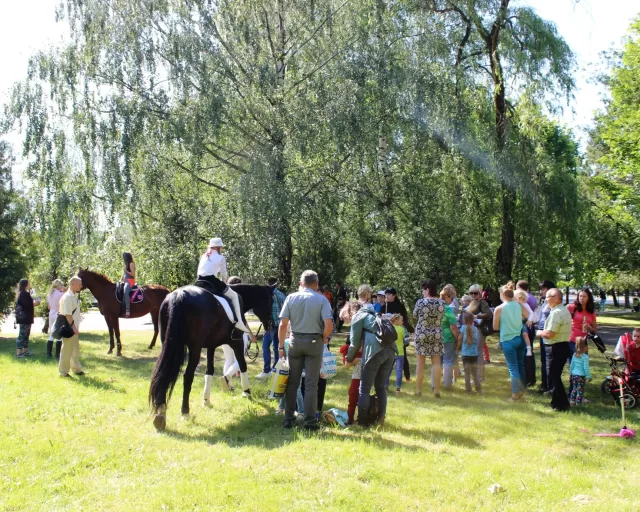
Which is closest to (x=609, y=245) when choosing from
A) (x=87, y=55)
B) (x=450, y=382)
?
(x=450, y=382)

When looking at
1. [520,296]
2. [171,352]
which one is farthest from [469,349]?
[171,352]

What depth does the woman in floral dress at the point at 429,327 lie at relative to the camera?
8.71 m

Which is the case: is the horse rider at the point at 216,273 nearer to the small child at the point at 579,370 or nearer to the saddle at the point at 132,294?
the small child at the point at 579,370

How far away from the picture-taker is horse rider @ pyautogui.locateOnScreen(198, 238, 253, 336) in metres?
7.95

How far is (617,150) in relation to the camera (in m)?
22.4

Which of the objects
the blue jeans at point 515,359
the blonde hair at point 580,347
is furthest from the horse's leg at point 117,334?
the blonde hair at point 580,347

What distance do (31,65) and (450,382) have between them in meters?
14.6

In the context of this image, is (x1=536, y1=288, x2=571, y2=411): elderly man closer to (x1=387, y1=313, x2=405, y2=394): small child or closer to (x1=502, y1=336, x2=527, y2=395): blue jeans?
(x1=502, y1=336, x2=527, y2=395): blue jeans

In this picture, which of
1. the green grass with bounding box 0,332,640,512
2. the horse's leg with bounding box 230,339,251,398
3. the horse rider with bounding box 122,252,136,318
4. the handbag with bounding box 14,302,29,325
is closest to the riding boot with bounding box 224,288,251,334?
the horse's leg with bounding box 230,339,251,398

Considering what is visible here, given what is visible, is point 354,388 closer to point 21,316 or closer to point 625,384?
point 625,384

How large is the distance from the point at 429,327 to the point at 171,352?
13.5 ft

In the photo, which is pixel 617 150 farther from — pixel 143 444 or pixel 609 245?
pixel 143 444

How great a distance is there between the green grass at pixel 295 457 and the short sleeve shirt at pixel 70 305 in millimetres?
1499

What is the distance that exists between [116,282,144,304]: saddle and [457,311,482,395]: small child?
7.98 meters
